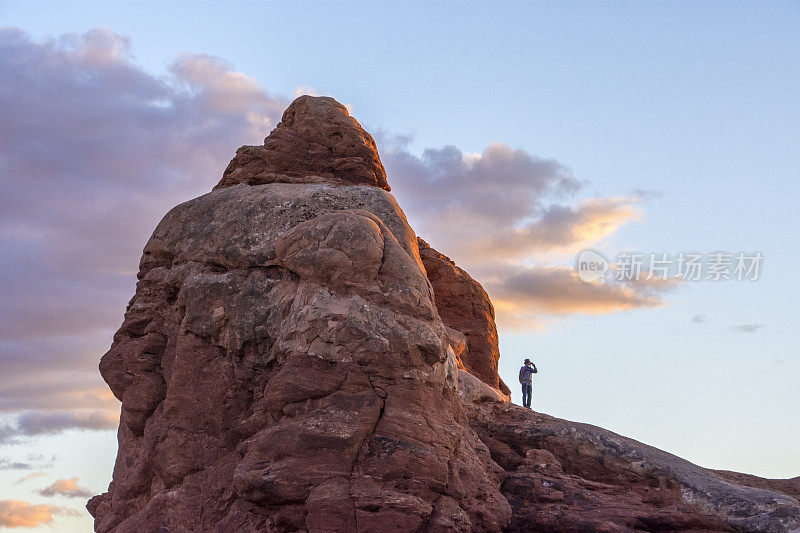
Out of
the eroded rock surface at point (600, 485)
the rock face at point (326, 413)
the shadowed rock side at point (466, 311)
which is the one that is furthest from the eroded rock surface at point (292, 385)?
the shadowed rock side at point (466, 311)

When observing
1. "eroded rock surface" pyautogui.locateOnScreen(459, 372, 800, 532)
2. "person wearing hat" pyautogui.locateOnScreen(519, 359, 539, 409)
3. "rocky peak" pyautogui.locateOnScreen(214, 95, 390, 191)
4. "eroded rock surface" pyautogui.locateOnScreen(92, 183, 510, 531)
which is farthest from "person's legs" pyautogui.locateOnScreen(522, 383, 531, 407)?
"eroded rock surface" pyautogui.locateOnScreen(92, 183, 510, 531)

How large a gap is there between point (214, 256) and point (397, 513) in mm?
7779

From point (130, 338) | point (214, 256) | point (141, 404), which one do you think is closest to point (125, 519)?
point (141, 404)

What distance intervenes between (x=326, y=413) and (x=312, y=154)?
921 centimetres

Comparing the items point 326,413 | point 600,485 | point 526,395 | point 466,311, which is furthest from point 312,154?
point 600,485

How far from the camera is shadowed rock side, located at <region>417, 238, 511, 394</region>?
27703mm

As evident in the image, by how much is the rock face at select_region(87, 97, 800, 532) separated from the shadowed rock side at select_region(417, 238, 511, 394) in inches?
251

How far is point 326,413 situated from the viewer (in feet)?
53.0

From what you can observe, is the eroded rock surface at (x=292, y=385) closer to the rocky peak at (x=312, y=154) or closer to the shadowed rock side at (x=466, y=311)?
the rocky peak at (x=312, y=154)

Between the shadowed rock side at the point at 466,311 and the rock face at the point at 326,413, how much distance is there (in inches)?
251

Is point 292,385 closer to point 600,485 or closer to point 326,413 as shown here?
point 326,413

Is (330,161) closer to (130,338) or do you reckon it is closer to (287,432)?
(130,338)

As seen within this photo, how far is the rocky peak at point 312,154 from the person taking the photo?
74.4 feet

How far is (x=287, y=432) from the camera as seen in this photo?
16.0 meters
